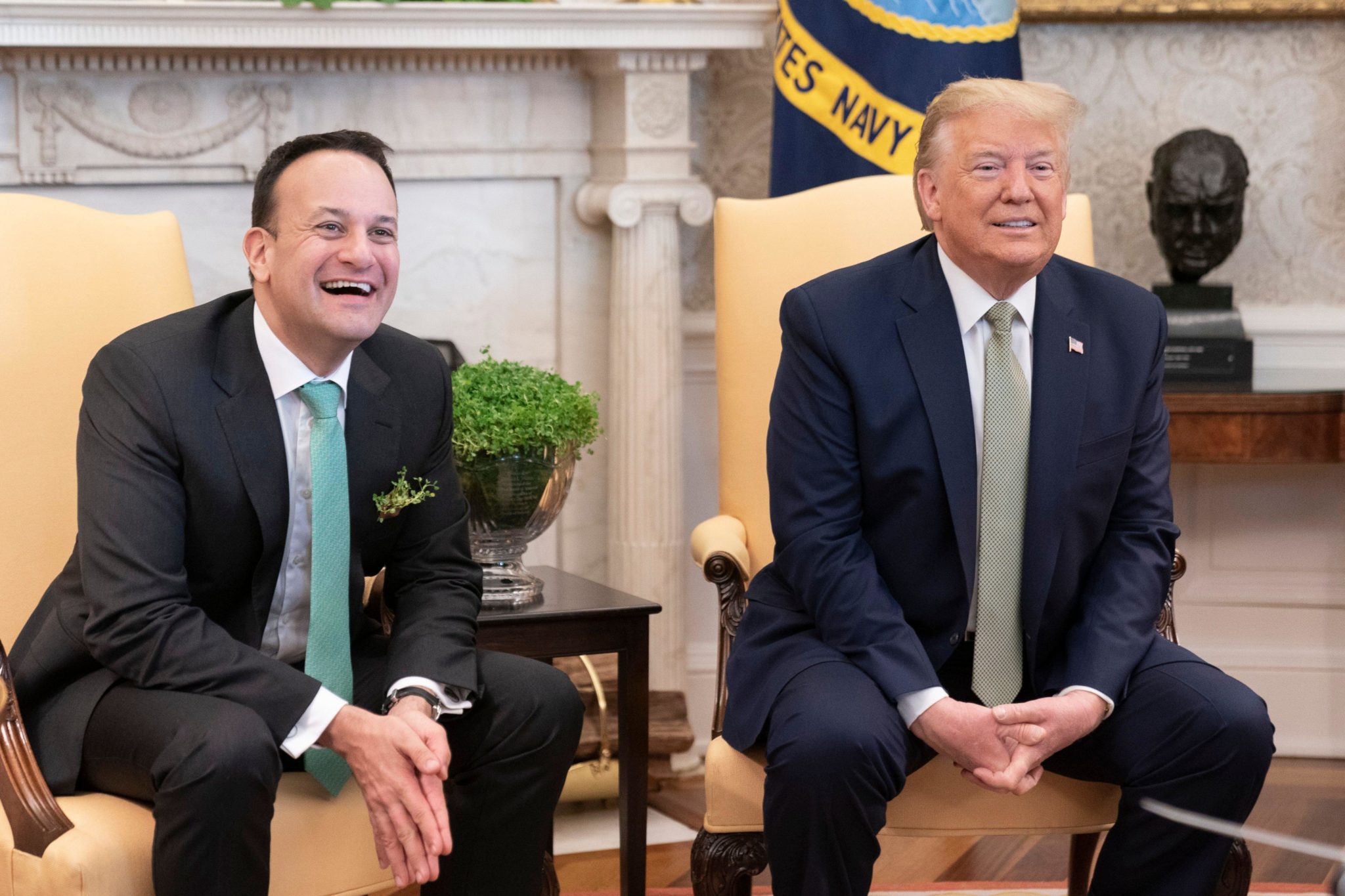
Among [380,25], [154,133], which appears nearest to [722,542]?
[380,25]

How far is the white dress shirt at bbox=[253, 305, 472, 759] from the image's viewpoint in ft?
6.53

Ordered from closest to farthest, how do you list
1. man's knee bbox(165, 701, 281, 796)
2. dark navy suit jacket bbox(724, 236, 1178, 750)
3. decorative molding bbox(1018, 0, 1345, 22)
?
man's knee bbox(165, 701, 281, 796)
dark navy suit jacket bbox(724, 236, 1178, 750)
decorative molding bbox(1018, 0, 1345, 22)

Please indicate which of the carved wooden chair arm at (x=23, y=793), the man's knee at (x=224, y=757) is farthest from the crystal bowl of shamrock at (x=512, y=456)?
the carved wooden chair arm at (x=23, y=793)

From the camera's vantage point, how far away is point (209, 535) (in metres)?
1.94

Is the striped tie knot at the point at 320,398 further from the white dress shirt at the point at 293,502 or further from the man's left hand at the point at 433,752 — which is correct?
the man's left hand at the point at 433,752

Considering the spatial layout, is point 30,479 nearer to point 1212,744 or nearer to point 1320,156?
point 1212,744

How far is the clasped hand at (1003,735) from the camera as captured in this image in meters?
1.89

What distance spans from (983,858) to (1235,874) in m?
1.03

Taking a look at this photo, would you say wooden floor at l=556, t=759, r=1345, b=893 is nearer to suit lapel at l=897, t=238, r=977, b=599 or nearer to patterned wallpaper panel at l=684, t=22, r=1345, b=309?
suit lapel at l=897, t=238, r=977, b=599

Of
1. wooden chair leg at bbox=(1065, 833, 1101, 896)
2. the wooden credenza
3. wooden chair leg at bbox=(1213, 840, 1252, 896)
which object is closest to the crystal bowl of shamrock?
wooden chair leg at bbox=(1065, 833, 1101, 896)

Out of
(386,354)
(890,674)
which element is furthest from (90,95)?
(890,674)

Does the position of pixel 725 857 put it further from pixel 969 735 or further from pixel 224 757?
pixel 224 757

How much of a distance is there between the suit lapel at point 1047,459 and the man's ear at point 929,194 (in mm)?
251

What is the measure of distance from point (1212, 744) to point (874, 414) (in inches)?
24.9
